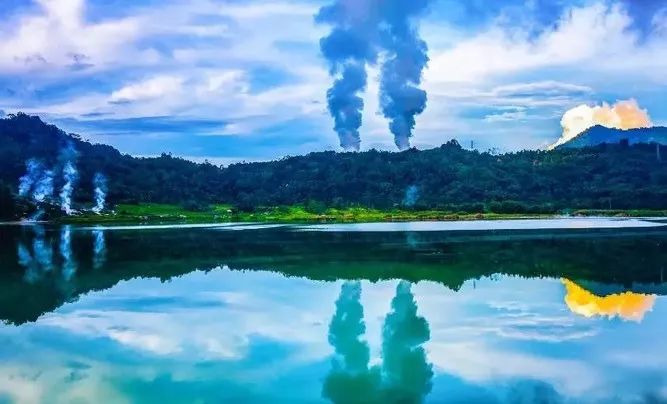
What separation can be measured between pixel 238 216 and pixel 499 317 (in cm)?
7815

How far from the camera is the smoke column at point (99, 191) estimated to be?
99.7m

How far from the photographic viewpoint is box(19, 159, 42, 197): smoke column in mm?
110675

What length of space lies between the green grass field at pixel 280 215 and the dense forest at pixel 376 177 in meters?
4.46

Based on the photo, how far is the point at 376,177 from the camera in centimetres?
13338

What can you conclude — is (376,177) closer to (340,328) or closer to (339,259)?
(339,259)

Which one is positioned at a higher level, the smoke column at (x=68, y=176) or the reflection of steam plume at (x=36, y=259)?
the smoke column at (x=68, y=176)

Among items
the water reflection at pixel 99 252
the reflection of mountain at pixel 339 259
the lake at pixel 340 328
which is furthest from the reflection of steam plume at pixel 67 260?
the water reflection at pixel 99 252

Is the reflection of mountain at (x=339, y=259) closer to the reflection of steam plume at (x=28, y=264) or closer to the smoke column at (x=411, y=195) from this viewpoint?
the reflection of steam plume at (x=28, y=264)

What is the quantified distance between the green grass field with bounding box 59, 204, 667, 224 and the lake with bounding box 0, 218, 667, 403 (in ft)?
162

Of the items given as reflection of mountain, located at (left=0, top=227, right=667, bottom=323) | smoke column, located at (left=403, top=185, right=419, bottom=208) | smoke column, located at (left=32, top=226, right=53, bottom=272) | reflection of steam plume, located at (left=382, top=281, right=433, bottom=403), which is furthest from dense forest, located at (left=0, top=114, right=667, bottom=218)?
reflection of steam plume, located at (left=382, top=281, right=433, bottom=403)

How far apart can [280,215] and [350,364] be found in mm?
78978

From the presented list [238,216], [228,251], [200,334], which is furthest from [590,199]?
[200,334]

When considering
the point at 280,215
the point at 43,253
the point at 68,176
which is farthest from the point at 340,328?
the point at 68,176

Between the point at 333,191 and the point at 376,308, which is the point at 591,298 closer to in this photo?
the point at 376,308
